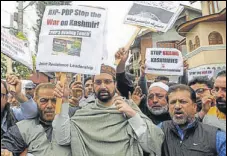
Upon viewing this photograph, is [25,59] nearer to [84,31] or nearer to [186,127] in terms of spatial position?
[84,31]

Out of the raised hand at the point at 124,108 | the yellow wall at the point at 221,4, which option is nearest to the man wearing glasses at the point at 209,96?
the raised hand at the point at 124,108

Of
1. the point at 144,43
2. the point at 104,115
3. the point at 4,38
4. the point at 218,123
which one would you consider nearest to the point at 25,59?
the point at 4,38

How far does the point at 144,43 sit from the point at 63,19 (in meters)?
21.3

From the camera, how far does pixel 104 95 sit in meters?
3.39

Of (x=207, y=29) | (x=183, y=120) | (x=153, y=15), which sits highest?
→ (x=207, y=29)

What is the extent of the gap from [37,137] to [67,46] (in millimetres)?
864

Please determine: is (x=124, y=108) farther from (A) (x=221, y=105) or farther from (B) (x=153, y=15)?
(B) (x=153, y=15)

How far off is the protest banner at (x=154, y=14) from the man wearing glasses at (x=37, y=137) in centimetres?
192

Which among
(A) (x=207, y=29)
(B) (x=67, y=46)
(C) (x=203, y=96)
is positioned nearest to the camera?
(B) (x=67, y=46)

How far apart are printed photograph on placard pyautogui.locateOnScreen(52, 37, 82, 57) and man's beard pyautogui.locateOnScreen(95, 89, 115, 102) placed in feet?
1.36

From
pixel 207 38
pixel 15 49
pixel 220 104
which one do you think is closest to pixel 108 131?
pixel 220 104

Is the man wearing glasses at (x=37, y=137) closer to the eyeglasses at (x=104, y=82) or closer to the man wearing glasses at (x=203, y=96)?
the eyeglasses at (x=104, y=82)

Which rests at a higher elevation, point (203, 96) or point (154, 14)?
point (154, 14)

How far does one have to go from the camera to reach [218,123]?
3.05m
